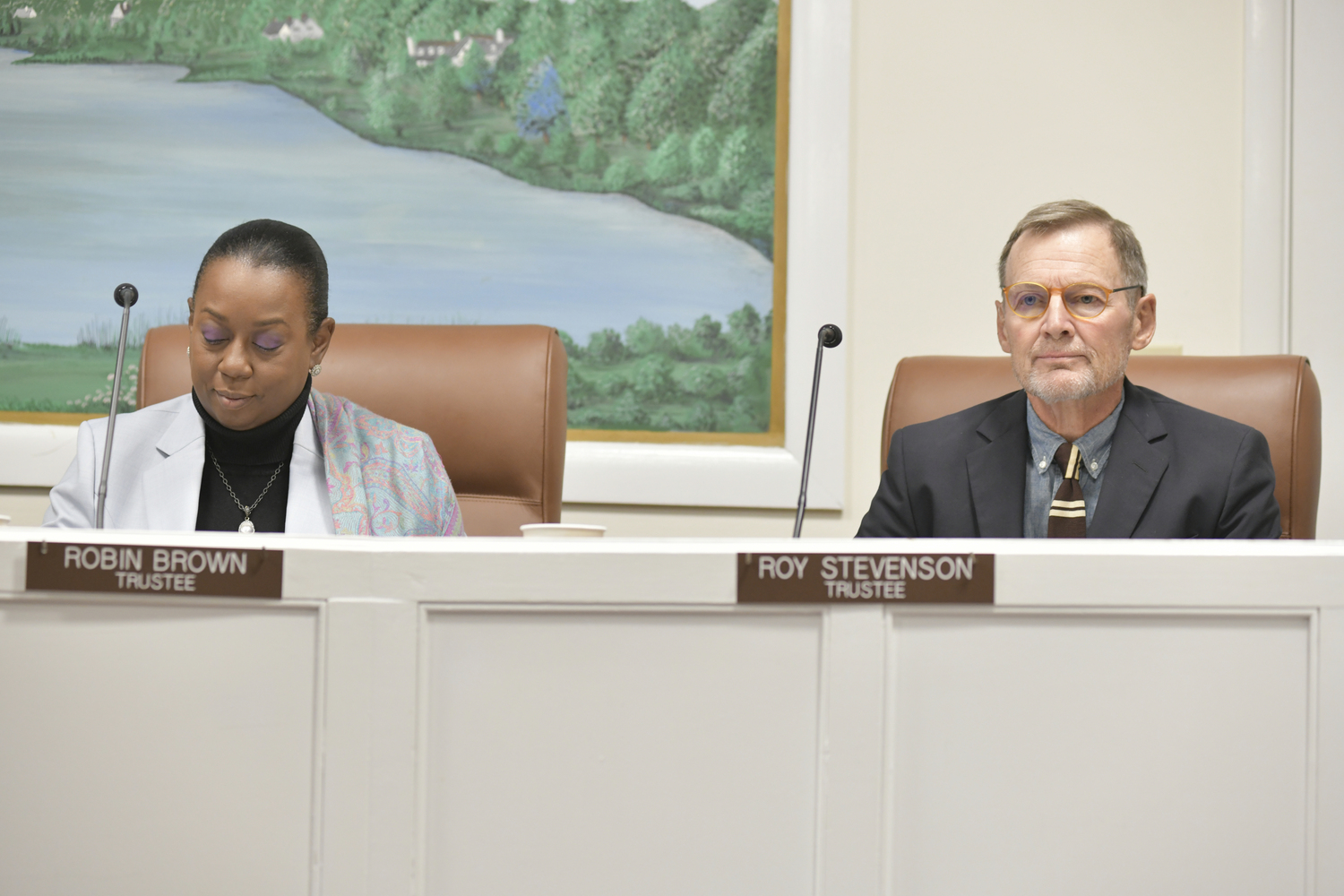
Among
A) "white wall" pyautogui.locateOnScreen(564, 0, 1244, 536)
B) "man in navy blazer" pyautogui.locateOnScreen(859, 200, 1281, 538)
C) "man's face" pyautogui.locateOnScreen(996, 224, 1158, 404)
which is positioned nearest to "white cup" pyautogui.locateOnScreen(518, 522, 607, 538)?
"man in navy blazer" pyautogui.locateOnScreen(859, 200, 1281, 538)

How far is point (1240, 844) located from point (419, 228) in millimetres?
1896

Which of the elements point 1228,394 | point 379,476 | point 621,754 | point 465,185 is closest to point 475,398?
point 379,476

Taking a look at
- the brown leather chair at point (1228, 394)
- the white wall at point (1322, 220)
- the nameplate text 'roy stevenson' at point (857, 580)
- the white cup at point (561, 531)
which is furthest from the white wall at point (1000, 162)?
the nameplate text 'roy stevenson' at point (857, 580)

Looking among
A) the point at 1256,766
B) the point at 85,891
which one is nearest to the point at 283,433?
the point at 85,891

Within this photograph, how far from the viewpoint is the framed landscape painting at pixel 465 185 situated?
2264mm

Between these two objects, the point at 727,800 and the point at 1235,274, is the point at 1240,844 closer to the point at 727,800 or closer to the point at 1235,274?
the point at 727,800

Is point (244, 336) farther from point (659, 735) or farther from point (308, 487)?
point (659, 735)

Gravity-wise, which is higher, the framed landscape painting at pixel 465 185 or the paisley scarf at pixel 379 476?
the framed landscape painting at pixel 465 185

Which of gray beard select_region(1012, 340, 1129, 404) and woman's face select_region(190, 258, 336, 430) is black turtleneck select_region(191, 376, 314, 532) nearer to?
woman's face select_region(190, 258, 336, 430)

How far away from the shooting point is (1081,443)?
4.78ft

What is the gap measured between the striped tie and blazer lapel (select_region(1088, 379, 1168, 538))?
0.06 ft

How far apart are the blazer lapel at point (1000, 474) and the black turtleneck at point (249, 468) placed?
92 cm

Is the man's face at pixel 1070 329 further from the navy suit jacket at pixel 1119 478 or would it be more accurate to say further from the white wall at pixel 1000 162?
the white wall at pixel 1000 162

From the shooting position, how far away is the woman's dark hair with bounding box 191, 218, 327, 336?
1.41m
